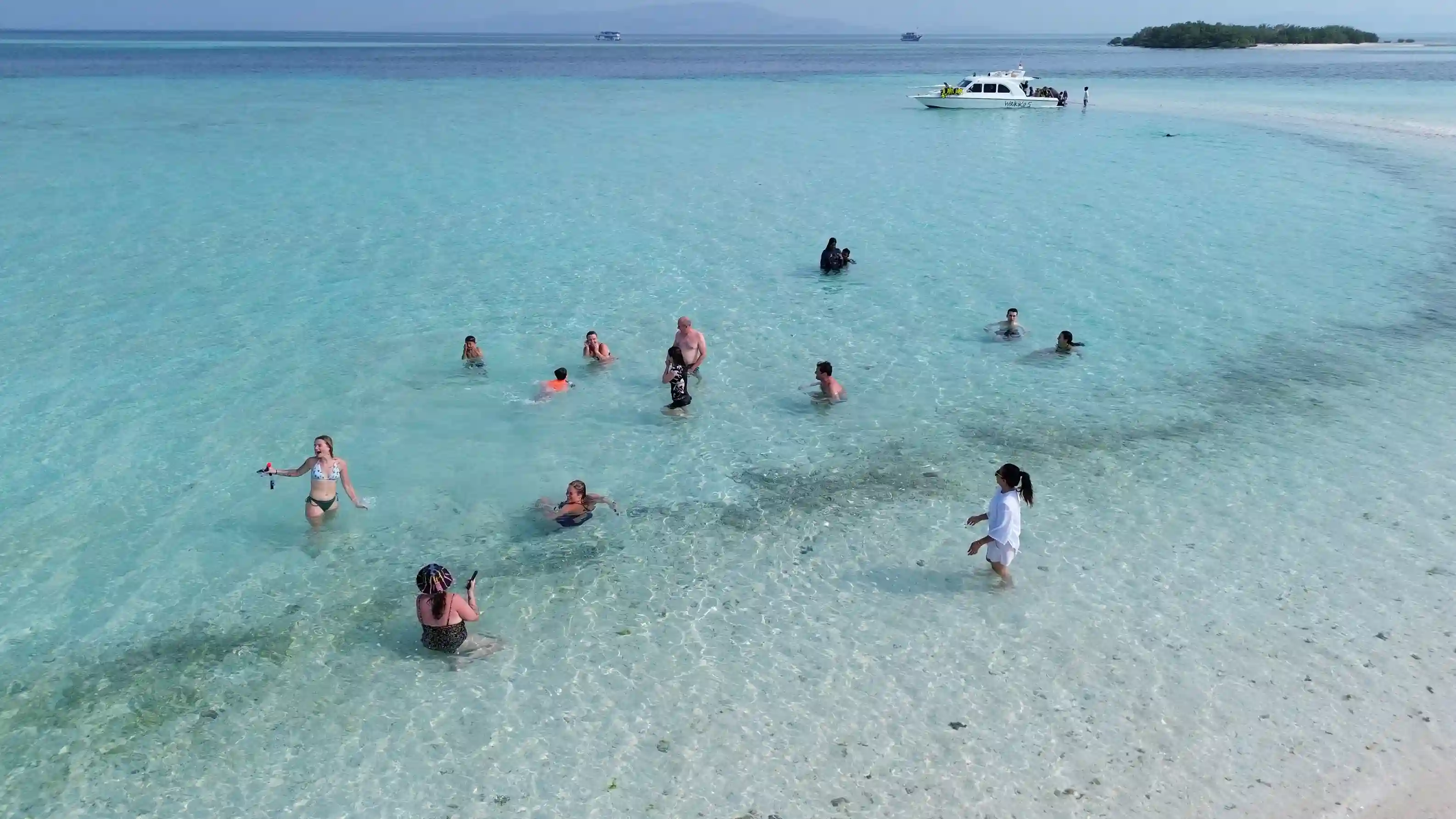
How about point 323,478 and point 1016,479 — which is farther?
point 323,478

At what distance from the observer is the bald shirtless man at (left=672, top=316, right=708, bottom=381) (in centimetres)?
1526

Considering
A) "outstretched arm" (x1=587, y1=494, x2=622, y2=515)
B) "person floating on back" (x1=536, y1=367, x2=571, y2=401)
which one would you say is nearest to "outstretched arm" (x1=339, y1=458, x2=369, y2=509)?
"outstretched arm" (x1=587, y1=494, x2=622, y2=515)

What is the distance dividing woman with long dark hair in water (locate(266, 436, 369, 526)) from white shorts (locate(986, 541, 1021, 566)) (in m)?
7.21

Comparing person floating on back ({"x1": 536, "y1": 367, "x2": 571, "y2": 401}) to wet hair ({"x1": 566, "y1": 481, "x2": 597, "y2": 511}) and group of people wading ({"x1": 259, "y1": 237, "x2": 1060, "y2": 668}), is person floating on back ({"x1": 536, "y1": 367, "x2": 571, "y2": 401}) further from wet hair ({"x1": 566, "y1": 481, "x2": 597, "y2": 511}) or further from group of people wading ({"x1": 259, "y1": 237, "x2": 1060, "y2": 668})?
wet hair ({"x1": 566, "y1": 481, "x2": 597, "y2": 511})

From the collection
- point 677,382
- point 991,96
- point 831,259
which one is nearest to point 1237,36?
point 991,96

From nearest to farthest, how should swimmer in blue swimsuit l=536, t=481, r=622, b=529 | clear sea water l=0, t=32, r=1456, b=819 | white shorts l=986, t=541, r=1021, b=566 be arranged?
clear sea water l=0, t=32, r=1456, b=819, white shorts l=986, t=541, r=1021, b=566, swimmer in blue swimsuit l=536, t=481, r=622, b=529

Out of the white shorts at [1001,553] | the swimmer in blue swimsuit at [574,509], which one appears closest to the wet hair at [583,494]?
the swimmer in blue swimsuit at [574,509]

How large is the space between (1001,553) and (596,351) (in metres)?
8.12

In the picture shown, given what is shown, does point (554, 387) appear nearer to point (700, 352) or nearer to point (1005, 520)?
point (700, 352)

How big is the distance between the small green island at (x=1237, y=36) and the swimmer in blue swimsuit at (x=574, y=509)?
150255 millimetres

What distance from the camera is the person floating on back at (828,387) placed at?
48.6ft

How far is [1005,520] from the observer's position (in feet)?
33.6

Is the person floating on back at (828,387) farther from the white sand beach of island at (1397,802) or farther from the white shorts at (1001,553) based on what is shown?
the white sand beach of island at (1397,802)

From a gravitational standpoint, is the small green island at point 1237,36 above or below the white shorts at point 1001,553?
above
